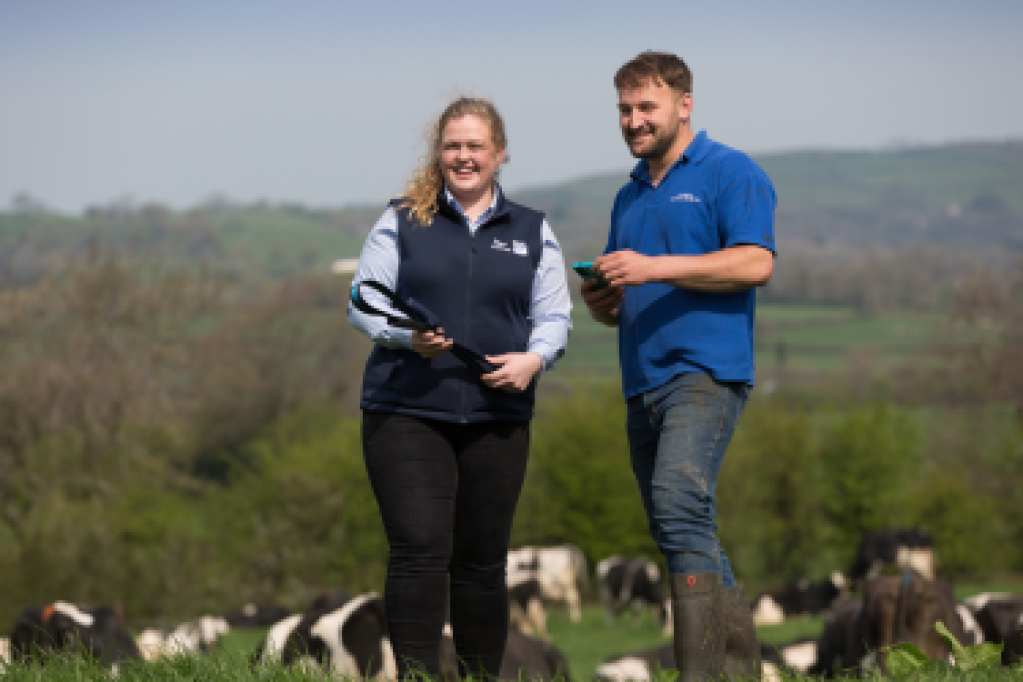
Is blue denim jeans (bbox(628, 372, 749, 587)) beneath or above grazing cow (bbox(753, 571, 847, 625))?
above

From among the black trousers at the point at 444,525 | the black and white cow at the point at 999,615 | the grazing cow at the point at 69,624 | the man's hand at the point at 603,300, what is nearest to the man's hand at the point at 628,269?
the man's hand at the point at 603,300

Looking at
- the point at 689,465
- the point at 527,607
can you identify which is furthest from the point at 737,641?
the point at 527,607

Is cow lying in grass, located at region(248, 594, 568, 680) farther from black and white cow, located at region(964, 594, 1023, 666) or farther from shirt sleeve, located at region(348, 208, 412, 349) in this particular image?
shirt sleeve, located at region(348, 208, 412, 349)

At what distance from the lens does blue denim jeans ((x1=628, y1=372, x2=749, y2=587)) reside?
12.1ft

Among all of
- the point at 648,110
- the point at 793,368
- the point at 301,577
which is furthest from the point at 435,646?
the point at 793,368

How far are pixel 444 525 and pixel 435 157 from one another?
4.60ft

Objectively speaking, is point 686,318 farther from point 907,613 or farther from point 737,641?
point 907,613

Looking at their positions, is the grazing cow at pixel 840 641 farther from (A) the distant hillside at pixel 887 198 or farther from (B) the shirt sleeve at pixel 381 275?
(A) the distant hillside at pixel 887 198

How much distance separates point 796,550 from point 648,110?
37.8 m

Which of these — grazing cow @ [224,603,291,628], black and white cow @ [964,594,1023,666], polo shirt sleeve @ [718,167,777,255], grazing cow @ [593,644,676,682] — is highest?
polo shirt sleeve @ [718,167,777,255]

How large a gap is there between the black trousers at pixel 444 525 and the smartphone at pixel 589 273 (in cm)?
59

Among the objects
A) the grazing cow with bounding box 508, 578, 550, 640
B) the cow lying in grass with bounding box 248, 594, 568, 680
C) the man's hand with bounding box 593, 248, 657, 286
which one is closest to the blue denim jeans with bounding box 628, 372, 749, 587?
the man's hand with bounding box 593, 248, 657, 286

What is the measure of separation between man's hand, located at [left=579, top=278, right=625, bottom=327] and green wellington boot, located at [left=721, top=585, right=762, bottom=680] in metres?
1.16

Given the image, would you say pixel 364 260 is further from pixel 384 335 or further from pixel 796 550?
pixel 796 550
